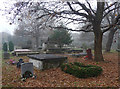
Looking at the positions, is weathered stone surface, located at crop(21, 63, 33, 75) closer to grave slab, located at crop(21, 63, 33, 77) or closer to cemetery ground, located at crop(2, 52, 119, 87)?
grave slab, located at crop(21, 63, 33, 77)

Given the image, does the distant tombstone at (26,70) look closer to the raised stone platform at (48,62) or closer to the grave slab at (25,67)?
the grave slab at (25,67)

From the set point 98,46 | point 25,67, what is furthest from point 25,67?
point 98,46

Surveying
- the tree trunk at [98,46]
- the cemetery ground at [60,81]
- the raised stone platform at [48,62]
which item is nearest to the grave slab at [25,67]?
the cemetery ground at [60,81]

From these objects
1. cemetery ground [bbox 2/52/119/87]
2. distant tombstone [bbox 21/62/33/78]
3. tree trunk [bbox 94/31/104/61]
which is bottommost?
cemetery ground [bbox 2/52/119/87]

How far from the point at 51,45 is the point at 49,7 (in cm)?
1046

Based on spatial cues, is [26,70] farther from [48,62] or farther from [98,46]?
[98,46]

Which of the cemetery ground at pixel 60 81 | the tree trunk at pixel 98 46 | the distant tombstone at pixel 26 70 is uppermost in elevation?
the tree trunk at pixel 98 46

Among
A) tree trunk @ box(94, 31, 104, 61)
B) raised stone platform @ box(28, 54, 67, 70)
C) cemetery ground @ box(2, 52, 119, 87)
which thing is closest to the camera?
cemetery ground @ box(2, 52, 119, 87)

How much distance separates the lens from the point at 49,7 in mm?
9281

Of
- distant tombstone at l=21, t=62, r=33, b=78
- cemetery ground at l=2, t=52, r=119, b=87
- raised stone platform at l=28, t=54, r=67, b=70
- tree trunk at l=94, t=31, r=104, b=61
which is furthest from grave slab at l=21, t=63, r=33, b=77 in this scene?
tree trunk at l=94, t=31, r=104, b=61

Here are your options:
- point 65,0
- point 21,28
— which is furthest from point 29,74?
point 21,28

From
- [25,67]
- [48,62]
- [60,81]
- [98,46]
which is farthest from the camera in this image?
[98,46]

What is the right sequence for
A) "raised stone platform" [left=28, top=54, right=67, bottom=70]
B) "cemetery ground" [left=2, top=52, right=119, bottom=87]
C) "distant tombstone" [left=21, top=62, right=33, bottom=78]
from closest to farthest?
"cemetery ground" [left=2, top=52, right=119, bottom=87] → "distant tombstone" [left=21, top=62, right=33, bottom=78] → "raised stone platform" [left=28, top=54, right=67, bottom=70]

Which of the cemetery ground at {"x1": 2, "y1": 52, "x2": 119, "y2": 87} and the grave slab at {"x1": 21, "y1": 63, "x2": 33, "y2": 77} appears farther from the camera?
the grave slab at {"x1": 21, "y1": 63, "x2": 33, "y2": 77}
